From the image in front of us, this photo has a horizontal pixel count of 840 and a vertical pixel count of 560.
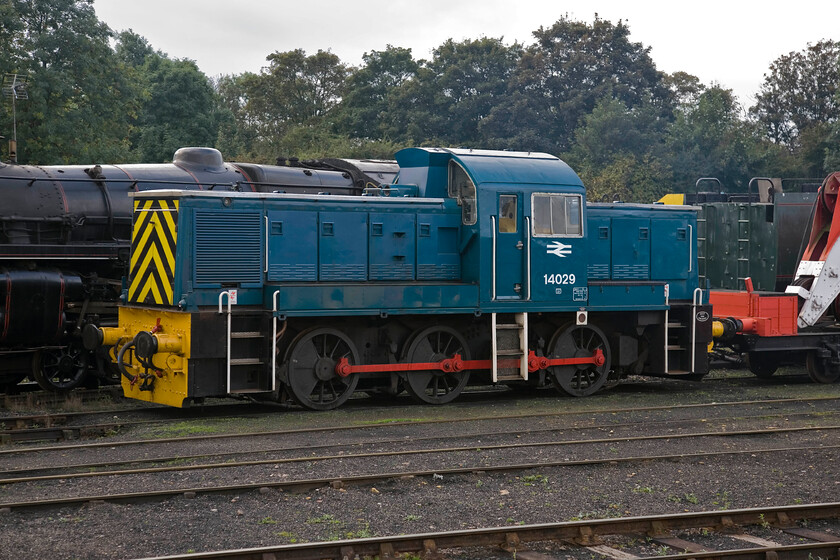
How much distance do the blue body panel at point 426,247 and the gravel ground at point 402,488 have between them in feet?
5.17

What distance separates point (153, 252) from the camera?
11945 mm

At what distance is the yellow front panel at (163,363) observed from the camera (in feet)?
37.0

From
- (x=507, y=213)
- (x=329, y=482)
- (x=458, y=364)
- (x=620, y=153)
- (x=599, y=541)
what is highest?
(x=620, y=153)

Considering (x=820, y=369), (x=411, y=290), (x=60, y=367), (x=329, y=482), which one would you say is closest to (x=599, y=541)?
(x=329, y=482)

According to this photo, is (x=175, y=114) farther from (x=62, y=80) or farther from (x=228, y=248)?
(x=228, y=248)

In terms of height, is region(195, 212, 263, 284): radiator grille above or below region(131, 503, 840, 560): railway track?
above

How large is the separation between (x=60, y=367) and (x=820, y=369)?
38.2 feet

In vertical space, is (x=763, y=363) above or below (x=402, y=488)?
above

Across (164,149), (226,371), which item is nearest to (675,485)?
(226,371)

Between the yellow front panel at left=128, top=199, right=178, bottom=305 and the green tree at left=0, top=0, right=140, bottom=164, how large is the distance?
17.5m

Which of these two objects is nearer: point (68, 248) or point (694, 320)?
point (68, 248)

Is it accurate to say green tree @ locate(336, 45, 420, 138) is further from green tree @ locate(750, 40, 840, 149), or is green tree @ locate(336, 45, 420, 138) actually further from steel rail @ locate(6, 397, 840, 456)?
steel rail @ locate(6, 397, 840, 456)

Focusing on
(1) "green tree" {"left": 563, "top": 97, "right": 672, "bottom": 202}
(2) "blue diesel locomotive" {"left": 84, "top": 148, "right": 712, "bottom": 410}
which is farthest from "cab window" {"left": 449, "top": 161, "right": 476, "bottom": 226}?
(1) "green tree" {"left": 563, "top": 97, "right": 672, "bottom": 202}

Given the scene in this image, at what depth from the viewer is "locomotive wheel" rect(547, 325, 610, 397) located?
535 inches
